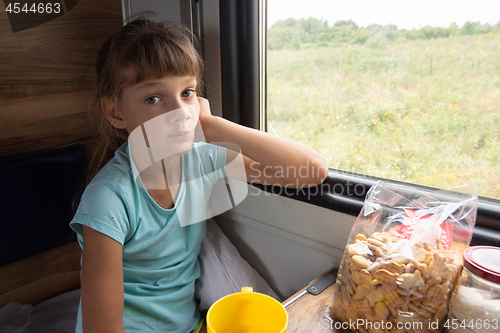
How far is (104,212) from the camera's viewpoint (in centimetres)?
78

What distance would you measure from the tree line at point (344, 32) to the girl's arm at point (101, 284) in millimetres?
810

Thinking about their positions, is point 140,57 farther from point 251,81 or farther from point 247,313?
point 247,313

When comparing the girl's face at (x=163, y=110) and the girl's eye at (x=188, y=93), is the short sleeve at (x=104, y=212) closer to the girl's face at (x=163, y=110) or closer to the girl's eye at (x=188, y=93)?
the girl's face at (x=163, y=110)

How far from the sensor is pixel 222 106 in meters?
1.28

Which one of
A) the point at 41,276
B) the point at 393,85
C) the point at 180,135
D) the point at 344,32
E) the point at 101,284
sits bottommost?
the point at 41,276

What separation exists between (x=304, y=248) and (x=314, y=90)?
1.63 ft

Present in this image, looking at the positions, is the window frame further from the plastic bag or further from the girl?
the plastic bag

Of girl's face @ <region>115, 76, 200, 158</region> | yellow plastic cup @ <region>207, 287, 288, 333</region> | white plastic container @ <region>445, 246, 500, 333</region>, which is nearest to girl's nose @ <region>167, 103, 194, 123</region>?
girl's face @ <region>115, 76, 200, 158</region>

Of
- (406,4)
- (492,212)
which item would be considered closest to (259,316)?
(492,212)

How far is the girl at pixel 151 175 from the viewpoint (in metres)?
0.77

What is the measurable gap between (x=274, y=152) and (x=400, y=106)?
0.36 m

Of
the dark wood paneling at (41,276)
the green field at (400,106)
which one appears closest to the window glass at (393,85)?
the green field at (400,106)

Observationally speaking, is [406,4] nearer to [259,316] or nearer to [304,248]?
[304,248]

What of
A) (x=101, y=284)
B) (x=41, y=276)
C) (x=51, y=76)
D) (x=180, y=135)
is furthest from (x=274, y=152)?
(x=41, y=276)
